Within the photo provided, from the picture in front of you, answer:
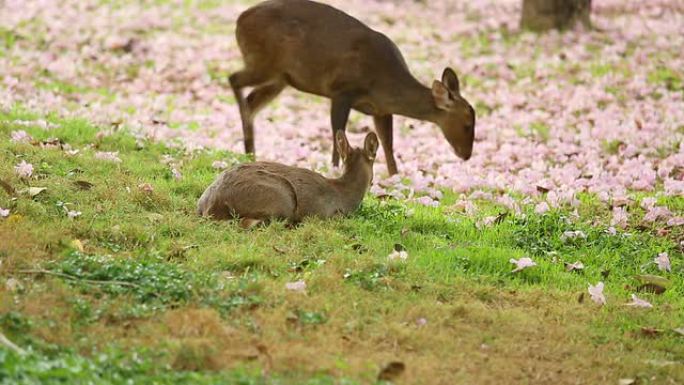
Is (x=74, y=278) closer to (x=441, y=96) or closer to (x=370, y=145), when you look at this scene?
(x=370, y=145)

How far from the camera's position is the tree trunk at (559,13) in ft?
59.4

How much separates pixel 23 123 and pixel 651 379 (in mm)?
6871

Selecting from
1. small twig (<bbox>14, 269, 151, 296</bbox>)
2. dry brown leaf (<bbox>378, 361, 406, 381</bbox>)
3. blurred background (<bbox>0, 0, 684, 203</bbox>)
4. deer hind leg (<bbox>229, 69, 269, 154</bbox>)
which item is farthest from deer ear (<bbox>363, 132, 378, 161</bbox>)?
dry brown leaf (<bbox>378, 361, 406, 381</bbox>)

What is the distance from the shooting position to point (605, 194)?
966 centimetres

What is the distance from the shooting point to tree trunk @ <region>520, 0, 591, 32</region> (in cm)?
1809

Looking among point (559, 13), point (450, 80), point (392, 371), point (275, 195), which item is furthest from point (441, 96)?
point (559, 13)

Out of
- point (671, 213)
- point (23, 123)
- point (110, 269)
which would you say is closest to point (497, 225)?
point (671, 213)

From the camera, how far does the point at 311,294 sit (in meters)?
6.43

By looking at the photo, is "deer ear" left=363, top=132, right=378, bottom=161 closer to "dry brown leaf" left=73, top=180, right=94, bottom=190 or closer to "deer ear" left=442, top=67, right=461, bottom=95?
"deer ear" left=442, top=67, right=461, bottom=95

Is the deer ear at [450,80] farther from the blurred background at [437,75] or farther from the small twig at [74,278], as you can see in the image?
the small twig at [74,278]

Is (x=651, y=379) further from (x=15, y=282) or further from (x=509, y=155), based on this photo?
(x=509, y=155)

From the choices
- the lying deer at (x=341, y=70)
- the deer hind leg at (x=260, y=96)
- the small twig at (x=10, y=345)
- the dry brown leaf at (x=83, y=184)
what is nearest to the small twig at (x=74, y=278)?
the small twig at (x=10, y=345)

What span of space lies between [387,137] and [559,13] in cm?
822

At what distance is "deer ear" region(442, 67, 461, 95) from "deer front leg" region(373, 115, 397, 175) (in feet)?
2.33
